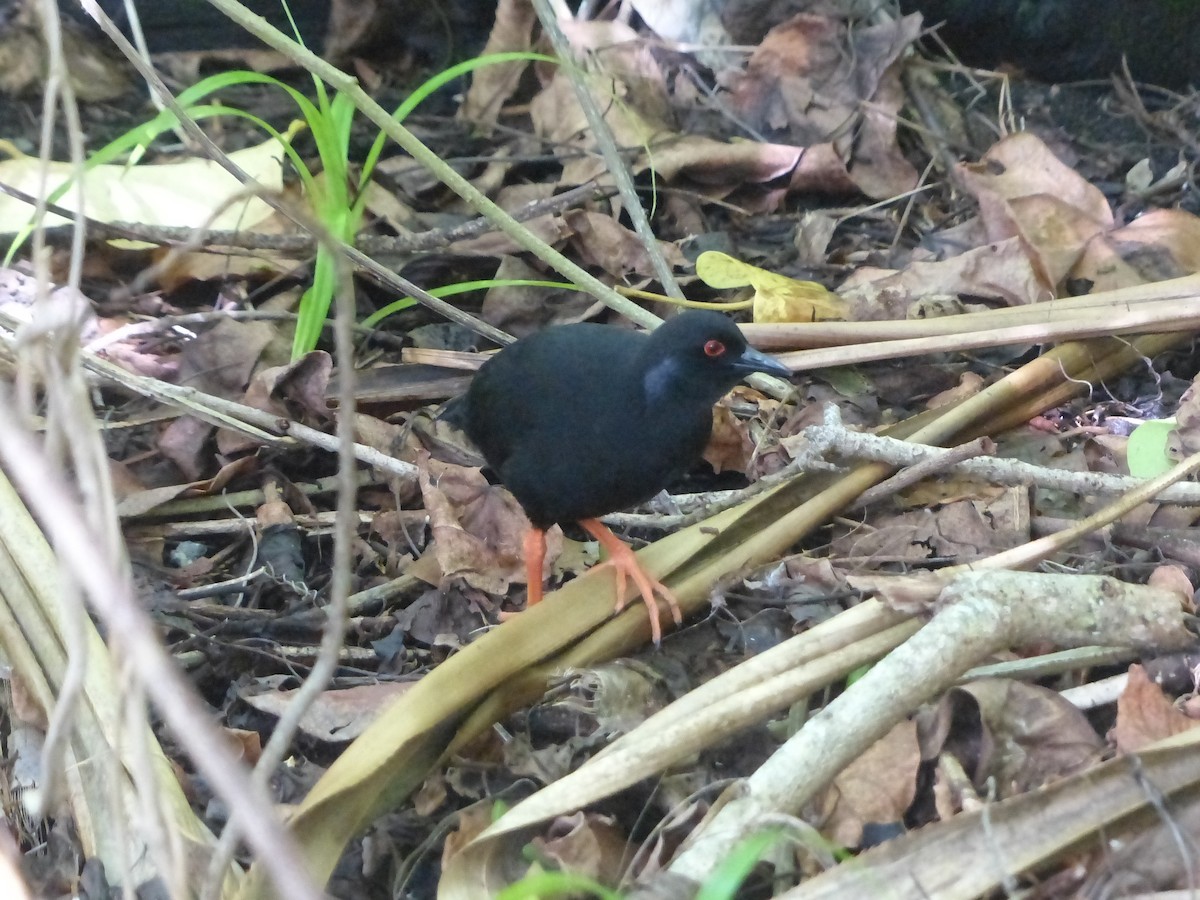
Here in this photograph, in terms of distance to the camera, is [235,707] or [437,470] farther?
[437,470]

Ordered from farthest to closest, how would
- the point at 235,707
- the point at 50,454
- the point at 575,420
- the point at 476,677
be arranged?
1. the point at 575,420
2. the point at 235,707
3. the point at 476,677
4. the point at 50,454

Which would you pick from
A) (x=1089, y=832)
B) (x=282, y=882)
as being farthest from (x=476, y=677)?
(x=282, y=882)

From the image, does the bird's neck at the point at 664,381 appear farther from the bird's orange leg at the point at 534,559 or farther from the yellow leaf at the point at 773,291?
the yellow leaf at the point at 773,291

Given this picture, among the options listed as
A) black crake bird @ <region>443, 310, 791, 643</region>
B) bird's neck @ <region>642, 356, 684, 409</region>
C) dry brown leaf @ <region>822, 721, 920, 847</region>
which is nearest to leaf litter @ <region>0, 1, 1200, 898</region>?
dry brown leaf @ <region>822, 721, 920, 847</region>

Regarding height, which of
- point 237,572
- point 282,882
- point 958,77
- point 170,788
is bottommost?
point 237,572

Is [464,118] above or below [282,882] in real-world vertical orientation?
below

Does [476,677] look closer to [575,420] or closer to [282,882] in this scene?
[575,420]

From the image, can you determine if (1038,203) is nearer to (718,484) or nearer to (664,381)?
(718,484)
